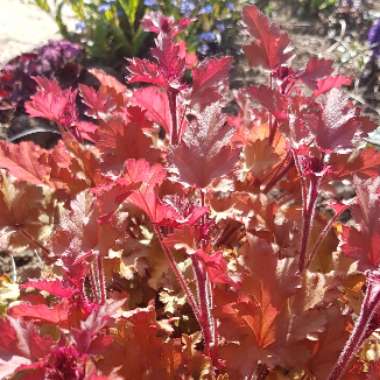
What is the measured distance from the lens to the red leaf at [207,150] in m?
0.91

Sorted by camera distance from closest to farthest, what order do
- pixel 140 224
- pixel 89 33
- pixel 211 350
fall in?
1. pixel 211 350
2. pixel 140 224
3. pixel 89 33

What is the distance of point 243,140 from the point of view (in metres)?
1.33

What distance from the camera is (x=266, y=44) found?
121 centimetres

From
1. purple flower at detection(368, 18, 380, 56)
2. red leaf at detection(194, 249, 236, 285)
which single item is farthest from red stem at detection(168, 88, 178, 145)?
purple flower at detection(368, 18, 380, 56)

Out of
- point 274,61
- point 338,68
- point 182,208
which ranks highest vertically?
point 274,61

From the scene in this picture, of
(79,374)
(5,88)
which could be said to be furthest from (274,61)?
(5,88)

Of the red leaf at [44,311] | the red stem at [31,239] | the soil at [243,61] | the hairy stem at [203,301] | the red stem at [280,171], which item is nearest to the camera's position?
the red leaf at [44,311]

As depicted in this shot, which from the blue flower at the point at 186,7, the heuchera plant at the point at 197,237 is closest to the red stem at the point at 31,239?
the heuchera plant at the point at 197,237

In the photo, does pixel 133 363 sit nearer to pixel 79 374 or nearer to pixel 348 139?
pixel 79 374

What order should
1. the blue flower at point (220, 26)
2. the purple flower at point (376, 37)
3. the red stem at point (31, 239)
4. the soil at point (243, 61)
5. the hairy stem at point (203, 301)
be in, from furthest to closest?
the blue flower at point (220, 26) → the soil at point (243, 61) → the purple flower at point (376, 37) → the red stem at point (31, 239) → the hairy stem at point (203, 301)

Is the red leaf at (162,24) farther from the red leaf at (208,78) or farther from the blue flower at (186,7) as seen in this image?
the blue flower at (186,7)

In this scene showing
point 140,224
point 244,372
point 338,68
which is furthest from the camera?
point 338,68

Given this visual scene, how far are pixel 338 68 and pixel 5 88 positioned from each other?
Answer: 1.61 meters

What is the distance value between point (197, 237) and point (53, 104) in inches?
20.2
